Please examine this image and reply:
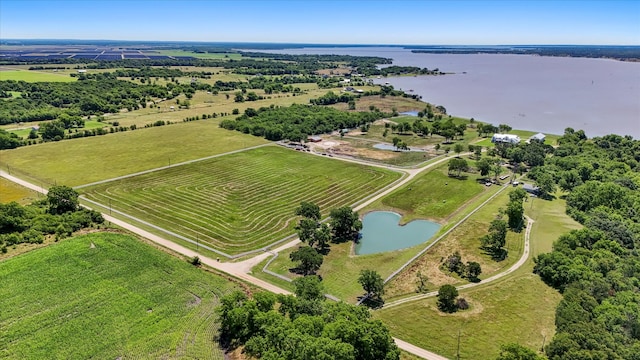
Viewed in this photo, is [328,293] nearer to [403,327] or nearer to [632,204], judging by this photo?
[403,327]

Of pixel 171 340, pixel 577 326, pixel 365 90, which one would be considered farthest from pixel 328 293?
pixel 365 90

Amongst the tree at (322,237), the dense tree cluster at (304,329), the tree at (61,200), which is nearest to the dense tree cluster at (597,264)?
the dense tree cluster at (304,329)

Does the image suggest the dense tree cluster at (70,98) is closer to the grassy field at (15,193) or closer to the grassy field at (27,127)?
the grassy field at (27,127)

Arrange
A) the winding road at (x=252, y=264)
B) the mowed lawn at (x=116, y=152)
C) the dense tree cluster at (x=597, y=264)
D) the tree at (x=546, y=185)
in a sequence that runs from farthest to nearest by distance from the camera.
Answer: the mowed lawn at (x=116, y=152)
the tree at (x=546, y=185)
the winding road at (x=252, y=264)
the dense tree cluster at (x=597, y=264)

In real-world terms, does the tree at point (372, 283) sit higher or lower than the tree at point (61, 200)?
lower

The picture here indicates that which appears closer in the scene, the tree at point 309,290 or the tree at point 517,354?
the tree at point 517,354

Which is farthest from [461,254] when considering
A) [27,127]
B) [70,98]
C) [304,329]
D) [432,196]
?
[70,98]

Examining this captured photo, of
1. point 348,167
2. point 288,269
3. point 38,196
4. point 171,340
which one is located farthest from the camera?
point 348,167
